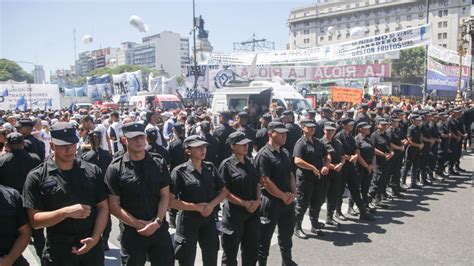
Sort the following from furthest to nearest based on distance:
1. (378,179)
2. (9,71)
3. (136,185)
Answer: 1. (9,71)
2. (378,179)
3. (136,185)

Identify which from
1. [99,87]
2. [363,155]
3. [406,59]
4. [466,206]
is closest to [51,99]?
[99,87]

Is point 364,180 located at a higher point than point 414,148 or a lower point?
lower

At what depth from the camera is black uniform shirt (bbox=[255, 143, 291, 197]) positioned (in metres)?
4.82

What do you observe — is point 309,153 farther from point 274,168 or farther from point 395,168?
point 395,168

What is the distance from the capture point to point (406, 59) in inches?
2552

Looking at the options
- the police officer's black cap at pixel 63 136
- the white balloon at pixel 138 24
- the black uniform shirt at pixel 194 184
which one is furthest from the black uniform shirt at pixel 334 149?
the white balloon at pixel 138 24

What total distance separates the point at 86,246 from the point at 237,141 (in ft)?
6.48

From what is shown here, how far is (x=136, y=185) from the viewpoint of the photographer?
11.5 ft

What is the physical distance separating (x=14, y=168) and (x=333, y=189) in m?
5.05

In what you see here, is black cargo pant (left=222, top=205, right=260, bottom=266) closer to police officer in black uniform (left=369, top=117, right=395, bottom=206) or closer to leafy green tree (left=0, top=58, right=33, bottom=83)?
police officer in black uniform (left=369, top=117, right=395, bottom=206)

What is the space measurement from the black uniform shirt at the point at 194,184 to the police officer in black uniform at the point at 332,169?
294 cm

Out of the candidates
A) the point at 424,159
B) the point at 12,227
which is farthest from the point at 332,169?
the point at 12,227

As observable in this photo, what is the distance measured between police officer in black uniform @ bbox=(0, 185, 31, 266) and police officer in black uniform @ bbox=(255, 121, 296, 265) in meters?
2.68

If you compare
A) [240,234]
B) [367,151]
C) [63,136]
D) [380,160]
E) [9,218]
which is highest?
[63,136]
